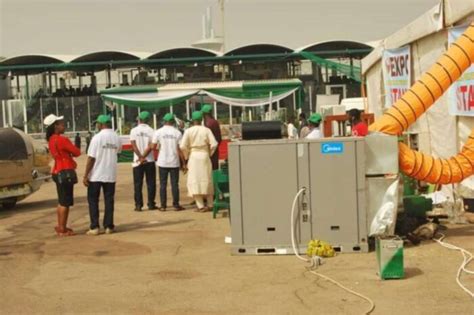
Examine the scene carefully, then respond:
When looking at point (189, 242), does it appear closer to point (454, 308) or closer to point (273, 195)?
point (273, 195)

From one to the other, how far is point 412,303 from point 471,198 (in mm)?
4814

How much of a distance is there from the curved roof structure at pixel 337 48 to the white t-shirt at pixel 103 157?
29.4 metres

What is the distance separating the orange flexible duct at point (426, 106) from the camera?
9469mm

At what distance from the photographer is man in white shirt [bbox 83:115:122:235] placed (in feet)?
37.9

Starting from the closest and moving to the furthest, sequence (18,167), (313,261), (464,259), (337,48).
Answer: (464,259), (313,261), (18,167), (337,48)

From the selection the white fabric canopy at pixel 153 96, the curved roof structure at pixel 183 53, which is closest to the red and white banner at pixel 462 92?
the white fabric canopy at pixel 153 96

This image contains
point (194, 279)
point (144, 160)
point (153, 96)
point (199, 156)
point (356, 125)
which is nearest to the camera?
point (194, 279)

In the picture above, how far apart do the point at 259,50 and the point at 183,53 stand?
4179 millimetres

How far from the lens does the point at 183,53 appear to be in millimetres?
41719

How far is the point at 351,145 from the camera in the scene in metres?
9.13

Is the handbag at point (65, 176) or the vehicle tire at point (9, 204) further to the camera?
the vehicle tire at point (9, 204)

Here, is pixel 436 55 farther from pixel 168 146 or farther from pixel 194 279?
pixel 194 279

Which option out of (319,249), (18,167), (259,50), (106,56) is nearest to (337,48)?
(259,50)

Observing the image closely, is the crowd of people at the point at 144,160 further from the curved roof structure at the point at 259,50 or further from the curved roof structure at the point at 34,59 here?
the curved roof structure at the point at 34,59
